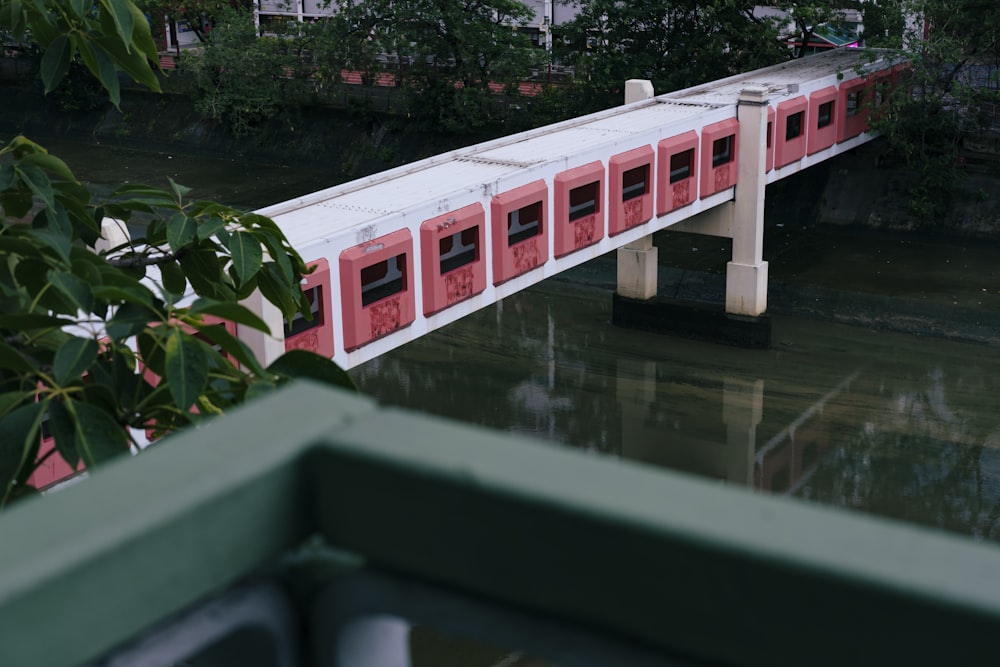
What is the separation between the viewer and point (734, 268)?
71.7 ft

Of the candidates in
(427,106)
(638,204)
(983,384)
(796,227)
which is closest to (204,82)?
(427,106)

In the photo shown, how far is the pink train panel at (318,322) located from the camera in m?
13.8

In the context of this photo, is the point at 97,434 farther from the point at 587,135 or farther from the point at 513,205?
the point at 587,135

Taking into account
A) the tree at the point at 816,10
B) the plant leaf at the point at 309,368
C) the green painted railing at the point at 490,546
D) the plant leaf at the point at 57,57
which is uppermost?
the plant leaf at the point at 57,57

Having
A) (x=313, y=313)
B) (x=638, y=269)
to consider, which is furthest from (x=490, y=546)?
(x=638, y=269)

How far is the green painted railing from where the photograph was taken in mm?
1101

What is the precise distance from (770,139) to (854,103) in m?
3.84

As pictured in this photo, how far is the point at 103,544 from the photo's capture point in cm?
117

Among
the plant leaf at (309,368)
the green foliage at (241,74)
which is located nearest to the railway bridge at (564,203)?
the plant leaf at (309,368)

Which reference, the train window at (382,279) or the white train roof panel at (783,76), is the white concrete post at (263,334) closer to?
the train window at (382,279)

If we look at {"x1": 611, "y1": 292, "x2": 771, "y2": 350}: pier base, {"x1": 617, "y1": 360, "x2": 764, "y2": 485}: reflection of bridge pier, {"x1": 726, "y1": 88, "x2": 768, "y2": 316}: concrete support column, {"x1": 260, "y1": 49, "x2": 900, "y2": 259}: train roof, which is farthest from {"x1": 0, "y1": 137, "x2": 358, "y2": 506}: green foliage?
{"x1": 611, "y1": 292, "x2": 771, "y2": 350}: pier base

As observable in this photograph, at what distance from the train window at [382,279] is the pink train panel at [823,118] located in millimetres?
10650

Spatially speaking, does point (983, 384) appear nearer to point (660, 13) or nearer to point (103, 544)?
point (660, 13)

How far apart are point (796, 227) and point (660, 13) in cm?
552
